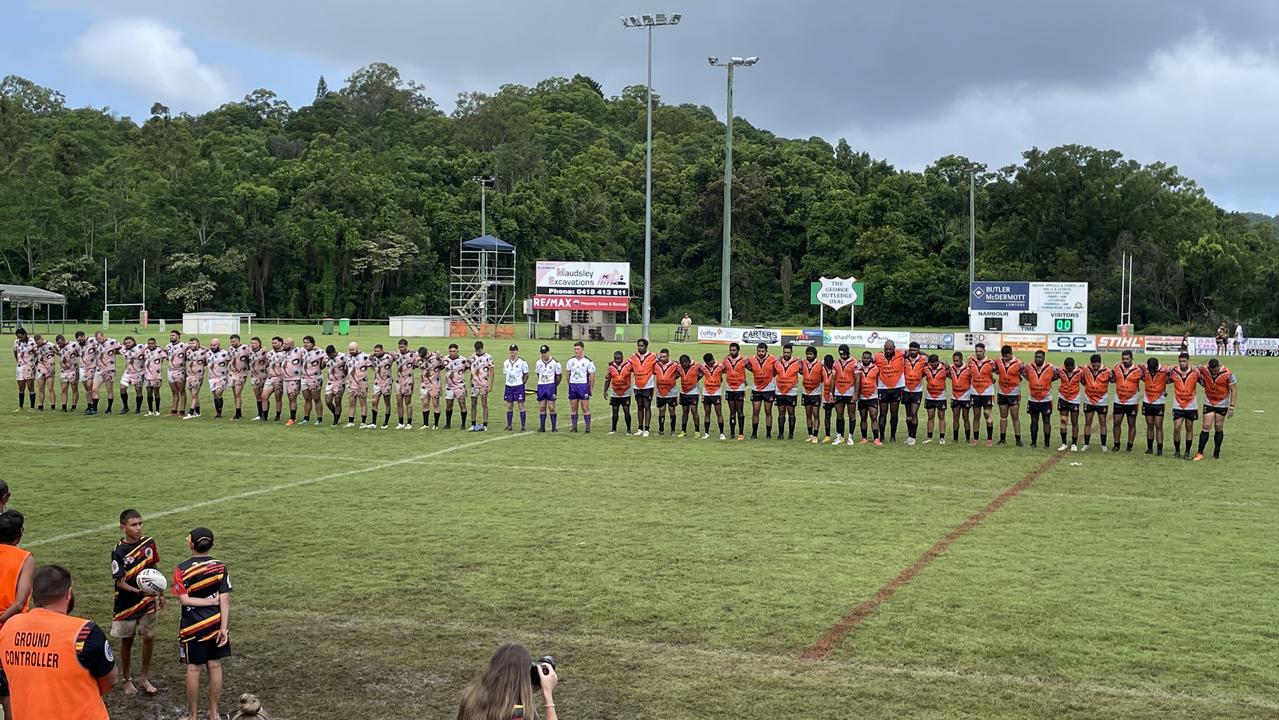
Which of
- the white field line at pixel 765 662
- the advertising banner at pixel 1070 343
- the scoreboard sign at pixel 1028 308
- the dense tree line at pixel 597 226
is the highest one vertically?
the dense tree line at pixel 597 226

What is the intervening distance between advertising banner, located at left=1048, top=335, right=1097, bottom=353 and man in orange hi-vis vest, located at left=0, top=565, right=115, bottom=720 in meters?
50.1

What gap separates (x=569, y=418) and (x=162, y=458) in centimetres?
881

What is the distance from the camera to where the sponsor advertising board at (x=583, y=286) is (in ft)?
185

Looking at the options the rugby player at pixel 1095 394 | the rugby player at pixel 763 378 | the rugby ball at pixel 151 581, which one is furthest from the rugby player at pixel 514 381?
the rugby ball at pixel 151 581

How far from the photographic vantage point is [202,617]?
712cm

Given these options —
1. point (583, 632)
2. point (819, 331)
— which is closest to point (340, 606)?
point (583, 632)

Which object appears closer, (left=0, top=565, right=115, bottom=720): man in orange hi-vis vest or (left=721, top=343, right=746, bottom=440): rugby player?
(left=0, top=565, right=115, bottom=720): man in orange hi-vis vest

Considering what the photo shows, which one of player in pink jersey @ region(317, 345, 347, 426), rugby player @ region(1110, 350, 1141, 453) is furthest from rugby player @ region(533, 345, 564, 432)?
rugby player @ region(1110, 350, 1141, 453)

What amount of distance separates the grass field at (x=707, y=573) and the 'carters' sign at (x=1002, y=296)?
33.7 m

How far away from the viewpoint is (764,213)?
8744 cm

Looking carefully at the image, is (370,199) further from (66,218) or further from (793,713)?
(793,713)

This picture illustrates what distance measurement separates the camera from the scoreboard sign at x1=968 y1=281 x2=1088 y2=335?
5081 cm

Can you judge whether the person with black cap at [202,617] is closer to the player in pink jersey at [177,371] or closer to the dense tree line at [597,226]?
the player in pink jersey at [177,371]

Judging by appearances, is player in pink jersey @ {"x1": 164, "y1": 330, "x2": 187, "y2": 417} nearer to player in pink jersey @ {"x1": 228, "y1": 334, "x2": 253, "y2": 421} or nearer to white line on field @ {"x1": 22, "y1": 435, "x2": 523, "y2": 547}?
player in pink jersey @ {"x1": 228, "y1": 334, "x2": 253, "y2": 421}
